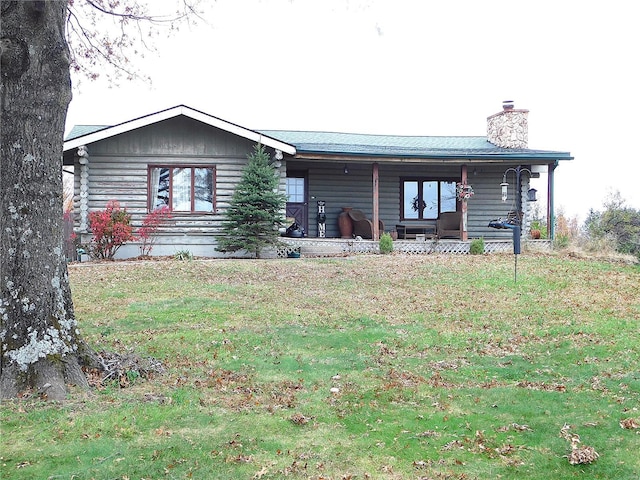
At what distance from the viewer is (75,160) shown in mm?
16969

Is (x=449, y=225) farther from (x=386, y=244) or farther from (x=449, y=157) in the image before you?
(x=386, y=244)

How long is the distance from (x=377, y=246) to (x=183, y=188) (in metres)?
5.98

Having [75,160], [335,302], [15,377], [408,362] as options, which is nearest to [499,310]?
[335,302]

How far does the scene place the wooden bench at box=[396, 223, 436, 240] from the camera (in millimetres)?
19391

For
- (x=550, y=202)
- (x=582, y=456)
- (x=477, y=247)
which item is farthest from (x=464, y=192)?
(x=582, y=456)

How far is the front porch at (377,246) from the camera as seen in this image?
17328 millimetres

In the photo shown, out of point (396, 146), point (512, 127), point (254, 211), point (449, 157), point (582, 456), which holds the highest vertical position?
point (512, 127)

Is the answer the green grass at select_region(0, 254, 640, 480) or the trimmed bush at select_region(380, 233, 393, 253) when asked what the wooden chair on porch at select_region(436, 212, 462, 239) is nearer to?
the trimmed bush at select_region(380, 233, 393, 253)

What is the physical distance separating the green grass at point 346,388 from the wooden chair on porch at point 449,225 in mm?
7929

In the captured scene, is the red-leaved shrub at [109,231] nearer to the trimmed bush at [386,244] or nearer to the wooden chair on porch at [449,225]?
the trimmed bush at [386,244]

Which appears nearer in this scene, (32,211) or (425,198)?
A: (32,211)

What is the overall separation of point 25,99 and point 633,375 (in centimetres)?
639

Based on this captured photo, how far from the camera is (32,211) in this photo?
5.23 metres

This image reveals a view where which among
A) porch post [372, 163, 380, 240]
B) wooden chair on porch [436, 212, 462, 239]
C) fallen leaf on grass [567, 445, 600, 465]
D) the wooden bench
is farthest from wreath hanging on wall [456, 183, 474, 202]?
fallen leaf on grass [567, 445, 600, 465]
